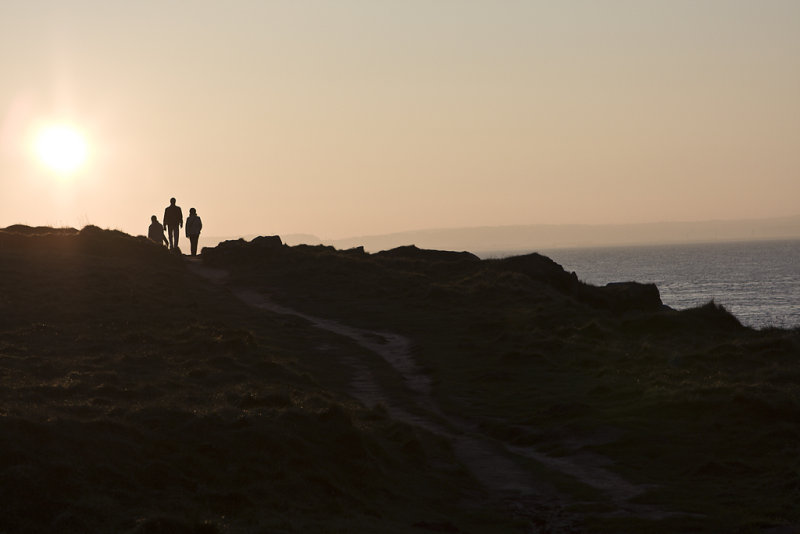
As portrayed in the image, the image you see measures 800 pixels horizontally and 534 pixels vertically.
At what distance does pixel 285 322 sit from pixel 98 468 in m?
22.8

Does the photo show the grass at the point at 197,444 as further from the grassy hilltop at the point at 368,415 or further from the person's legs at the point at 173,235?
the person's legs at the point at 173,235

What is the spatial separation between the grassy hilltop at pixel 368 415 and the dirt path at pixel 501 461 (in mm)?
98

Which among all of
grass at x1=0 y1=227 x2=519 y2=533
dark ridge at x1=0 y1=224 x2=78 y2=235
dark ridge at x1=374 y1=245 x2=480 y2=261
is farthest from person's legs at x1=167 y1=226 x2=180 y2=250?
grass at x1=0 y1=227 x2=519 y2=533

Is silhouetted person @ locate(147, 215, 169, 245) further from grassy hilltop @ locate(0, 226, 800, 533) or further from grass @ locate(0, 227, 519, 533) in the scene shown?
grass @ locate(0, 227, 519, 533)

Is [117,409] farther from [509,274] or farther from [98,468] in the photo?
[509,274]

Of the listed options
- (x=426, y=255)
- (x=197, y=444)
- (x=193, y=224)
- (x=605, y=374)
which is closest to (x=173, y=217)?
(x=193, y=224)

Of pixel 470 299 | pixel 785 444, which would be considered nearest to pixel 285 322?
pixel 470 299

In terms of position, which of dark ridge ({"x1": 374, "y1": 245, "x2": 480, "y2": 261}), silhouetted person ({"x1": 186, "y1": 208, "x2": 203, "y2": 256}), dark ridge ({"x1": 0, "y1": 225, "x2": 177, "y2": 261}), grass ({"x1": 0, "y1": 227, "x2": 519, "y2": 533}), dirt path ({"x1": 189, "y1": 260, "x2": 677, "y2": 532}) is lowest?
dirt path ({"x1": 189, "y1": 260, "x2": 677, "y2": 532})

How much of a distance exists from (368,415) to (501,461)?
4.03 meters

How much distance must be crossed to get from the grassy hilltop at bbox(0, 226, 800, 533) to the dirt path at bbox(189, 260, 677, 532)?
Result: 0.32 ft

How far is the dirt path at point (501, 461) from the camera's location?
1750 centimetres

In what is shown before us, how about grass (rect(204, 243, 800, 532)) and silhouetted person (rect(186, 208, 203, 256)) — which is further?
silhouetted person (rect(186, 208, 203, 256))

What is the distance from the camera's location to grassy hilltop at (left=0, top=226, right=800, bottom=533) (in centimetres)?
1580

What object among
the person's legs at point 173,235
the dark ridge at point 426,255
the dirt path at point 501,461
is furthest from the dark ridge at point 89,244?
the dirt path at point 501,461
